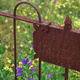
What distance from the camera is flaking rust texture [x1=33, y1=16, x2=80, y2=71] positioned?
156 cm

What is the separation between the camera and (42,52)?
1.72 meters

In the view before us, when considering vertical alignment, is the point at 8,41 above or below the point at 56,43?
below

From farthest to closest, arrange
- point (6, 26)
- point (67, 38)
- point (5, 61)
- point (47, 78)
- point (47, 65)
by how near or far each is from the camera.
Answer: point (6, 26)
point (5, 61)
point (47, 65)
point (47, 78)
point (67, 38)

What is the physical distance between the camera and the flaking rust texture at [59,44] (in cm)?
156

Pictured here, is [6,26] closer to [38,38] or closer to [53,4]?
[53,4]

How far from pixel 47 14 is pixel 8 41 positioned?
2.74ft

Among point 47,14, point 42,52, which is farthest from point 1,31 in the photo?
point 42,52

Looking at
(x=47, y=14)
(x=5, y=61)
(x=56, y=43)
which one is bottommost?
(x=5, y=61)

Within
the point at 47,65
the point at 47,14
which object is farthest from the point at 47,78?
the point at 47,14

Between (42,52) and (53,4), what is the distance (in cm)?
238

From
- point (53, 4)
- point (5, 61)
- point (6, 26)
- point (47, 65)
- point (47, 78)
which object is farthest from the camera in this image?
point (53, 4)

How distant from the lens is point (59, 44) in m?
1.62

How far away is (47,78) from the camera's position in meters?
2.13

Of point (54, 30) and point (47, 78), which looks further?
point (47, 78)
